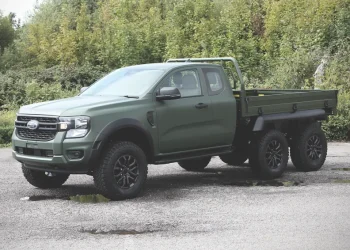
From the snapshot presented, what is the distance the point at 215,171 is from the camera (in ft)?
41.3

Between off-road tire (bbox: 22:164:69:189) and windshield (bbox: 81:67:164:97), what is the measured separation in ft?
4.39

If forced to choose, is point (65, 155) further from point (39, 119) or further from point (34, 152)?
point (39, 119)

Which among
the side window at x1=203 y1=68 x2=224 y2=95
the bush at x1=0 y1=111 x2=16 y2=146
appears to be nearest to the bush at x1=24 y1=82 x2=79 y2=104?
the bush at x1=0 y1=111 x2=16 y2=146

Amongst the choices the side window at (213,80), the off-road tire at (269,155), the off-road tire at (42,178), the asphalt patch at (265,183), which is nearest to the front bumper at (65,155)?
the off-road tire at (42,178)

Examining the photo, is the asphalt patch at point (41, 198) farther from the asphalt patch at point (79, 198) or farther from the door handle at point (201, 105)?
the door handle at point (201, 105)

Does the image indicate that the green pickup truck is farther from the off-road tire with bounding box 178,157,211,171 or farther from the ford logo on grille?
the off-road tire with bounding box 178,157,211,171

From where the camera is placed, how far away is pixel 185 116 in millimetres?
10273

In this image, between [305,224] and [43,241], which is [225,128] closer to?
[305,224]

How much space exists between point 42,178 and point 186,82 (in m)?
2.60

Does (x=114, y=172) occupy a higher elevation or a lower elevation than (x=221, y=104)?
lower

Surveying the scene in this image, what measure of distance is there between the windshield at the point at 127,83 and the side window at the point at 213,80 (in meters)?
0.82

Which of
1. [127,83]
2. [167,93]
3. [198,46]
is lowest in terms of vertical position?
[167,93]

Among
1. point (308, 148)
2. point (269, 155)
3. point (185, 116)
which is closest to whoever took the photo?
point (185, 116)

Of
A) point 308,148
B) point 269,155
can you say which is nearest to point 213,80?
point 269,155
